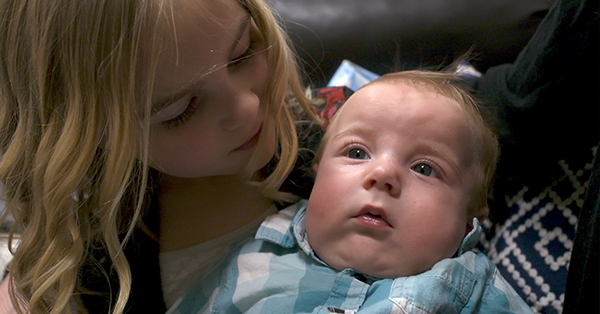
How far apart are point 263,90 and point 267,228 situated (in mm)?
245

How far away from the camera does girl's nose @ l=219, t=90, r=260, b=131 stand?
26.8 inches

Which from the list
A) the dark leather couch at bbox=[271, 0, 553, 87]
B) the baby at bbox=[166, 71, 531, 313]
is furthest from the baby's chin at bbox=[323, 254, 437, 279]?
the dark leather couch at bbox=[271, 0, 553, 87]

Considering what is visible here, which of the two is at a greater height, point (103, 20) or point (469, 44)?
point (103, 20)

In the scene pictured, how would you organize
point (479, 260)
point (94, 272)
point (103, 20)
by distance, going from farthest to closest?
point (94, 272) → point (479, 260) → point (103, 20)

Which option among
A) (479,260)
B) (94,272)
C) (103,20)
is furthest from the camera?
(94,272)

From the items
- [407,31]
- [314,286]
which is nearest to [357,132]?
[314,286]

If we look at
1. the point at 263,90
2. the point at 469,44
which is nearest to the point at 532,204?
the point at 263,90

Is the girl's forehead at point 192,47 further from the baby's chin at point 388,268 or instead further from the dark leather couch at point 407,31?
the dark leather couch at point 407,31

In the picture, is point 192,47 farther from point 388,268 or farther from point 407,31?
point 407,31

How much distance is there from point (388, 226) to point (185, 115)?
0.35 meters

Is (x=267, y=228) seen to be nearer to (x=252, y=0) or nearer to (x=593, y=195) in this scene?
(x=252, y=0)

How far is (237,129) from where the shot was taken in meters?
0.72

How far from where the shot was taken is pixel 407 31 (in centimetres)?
155

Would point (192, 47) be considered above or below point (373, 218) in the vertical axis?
above
